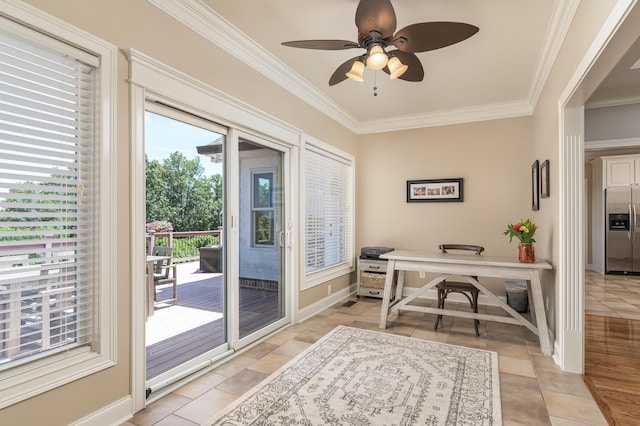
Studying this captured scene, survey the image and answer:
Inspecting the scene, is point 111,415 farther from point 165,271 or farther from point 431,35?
point 431,35

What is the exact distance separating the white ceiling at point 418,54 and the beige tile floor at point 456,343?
2592mm

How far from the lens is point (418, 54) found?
3.24 metres

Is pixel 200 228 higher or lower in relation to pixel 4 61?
lower

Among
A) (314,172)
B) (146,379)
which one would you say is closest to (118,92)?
(146,379)

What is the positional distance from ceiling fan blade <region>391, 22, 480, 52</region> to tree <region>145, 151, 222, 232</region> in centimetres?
175

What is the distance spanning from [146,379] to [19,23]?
2135mm

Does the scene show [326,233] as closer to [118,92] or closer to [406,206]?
[406,206]

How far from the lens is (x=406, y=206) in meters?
5.21

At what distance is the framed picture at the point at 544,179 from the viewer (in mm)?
3248

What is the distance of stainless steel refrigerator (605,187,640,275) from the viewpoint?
6535 millimetres

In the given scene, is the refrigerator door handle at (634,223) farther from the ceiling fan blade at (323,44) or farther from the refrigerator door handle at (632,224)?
the ceiling fan blade at (323,44)

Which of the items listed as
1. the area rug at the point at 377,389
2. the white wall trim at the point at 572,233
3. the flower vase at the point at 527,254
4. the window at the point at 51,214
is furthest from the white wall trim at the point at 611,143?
the window at the point at 51,214

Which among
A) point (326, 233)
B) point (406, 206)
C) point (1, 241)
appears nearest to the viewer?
point (1, 241)

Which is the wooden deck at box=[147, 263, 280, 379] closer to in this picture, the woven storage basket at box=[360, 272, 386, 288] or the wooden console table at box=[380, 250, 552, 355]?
the wooden console table at box=[380, 250, 552, 355]
